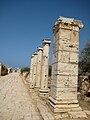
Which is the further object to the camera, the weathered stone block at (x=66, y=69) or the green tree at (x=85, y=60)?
the green tree at (x=85, y=60)

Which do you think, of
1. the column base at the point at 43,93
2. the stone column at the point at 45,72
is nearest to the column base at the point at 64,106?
the column base at the point at 43,93

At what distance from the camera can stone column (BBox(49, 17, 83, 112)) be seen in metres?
5.89

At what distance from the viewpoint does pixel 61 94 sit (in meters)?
5.90

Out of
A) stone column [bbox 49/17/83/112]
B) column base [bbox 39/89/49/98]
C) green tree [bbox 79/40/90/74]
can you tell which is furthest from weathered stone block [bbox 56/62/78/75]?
green tree [bbox 79/40/90/74]

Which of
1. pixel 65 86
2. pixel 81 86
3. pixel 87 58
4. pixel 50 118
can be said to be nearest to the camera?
pixel 50 118

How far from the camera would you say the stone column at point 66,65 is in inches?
232

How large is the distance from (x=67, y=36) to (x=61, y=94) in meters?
2.25

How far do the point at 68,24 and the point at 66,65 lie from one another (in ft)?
5.28

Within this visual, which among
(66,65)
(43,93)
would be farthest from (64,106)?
(43,93)

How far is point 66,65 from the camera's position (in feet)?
20.0

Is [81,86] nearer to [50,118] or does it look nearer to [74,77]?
[74,77]

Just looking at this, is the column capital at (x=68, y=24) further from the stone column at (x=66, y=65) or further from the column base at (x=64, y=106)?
the column base at (x=64, y=106)

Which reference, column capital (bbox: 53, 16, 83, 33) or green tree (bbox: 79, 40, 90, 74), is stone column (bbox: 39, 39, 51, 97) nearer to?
column capital (bbox: 53, 16, 83, 33)

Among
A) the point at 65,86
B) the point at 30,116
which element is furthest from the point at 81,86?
the point at 30,116
